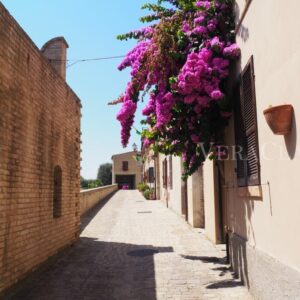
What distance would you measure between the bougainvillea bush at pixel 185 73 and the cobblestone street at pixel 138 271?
2028 millimetres

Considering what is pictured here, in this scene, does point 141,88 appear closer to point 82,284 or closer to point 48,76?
point 48,76

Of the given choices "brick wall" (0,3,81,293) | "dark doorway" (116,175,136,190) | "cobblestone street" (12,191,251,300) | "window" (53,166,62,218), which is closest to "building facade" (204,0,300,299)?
"cobblestone street" (12,191,251,300)

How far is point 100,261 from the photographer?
8.72 metres

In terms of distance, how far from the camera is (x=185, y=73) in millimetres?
6535

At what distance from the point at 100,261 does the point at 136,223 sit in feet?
22.6

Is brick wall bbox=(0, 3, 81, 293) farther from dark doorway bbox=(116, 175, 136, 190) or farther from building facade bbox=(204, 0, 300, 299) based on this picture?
dark doorway bbox=(116, 175, 136, 190)

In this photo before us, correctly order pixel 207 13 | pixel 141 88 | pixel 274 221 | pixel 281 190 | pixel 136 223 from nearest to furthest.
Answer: pixel 281 190
pixel 274 221
pixel 207 13
pixel 141 88
pixel 136 223

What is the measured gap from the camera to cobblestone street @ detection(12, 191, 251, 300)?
20.4ft

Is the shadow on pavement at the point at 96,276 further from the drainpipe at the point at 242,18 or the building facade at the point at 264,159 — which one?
the drainpipe at the point at 242,18

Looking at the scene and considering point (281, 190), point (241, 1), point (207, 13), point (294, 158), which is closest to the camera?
point (294, 158)

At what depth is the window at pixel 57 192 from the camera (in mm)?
9227

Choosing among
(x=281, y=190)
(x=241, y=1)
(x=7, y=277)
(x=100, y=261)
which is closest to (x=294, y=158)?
(x=281, y=190)

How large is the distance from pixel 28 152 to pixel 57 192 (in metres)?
2.42

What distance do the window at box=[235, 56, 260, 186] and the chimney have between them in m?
5.49
